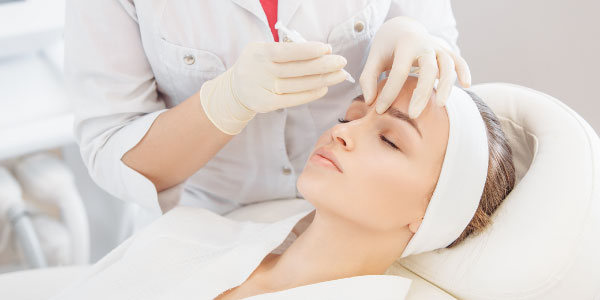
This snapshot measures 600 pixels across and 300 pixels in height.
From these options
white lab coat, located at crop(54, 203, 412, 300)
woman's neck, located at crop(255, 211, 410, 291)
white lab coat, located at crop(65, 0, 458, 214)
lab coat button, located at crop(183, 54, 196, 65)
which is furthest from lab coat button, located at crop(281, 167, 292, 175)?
lab coat button, located at crop(183, 54, 196, 65)

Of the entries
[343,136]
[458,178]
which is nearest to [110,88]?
[343,136]

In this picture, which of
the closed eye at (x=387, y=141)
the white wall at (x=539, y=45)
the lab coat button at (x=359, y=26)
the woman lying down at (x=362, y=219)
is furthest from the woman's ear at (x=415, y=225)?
the white wall at (x=539, y=45)

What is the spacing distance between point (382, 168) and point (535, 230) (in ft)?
0.94

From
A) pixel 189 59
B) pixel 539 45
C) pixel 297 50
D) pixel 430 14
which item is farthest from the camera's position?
pixel 539 45

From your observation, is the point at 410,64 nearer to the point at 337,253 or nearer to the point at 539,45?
the point at 337,253

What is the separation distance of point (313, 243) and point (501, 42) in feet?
3.09

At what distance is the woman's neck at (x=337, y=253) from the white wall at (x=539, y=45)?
77 centimetres

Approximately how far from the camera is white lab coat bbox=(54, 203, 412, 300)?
116 centimetres

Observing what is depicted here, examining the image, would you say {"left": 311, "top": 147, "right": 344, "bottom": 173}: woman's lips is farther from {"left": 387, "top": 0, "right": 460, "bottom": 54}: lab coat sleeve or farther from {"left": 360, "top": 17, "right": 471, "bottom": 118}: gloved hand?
{"left": 387, "top": 0, "right": 460, "bottom": 54}: lab coat sleeve

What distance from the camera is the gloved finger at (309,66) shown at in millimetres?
1058

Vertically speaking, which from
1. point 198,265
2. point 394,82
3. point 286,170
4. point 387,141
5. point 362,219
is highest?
point 394,82

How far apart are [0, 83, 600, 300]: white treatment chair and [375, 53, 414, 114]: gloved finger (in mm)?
307

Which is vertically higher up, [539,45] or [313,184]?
[539,45]

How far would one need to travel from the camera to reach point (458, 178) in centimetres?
113
